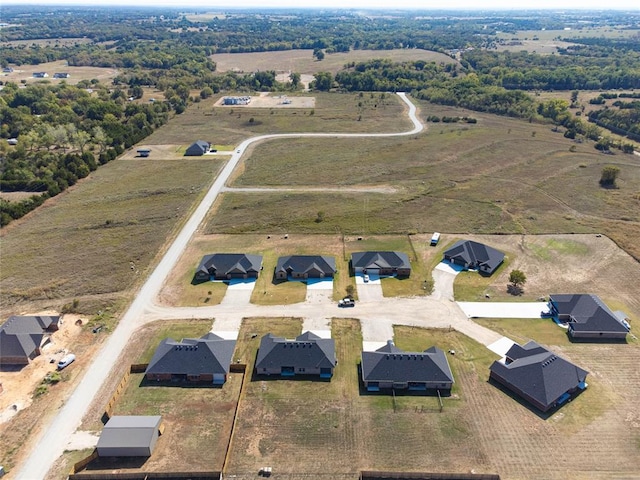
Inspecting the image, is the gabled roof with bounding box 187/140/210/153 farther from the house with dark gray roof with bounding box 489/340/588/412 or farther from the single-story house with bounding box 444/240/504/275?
the house with dark gray roof with bounding box 489/340/588/412

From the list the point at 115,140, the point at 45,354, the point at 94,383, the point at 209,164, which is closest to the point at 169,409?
the point at 94,383

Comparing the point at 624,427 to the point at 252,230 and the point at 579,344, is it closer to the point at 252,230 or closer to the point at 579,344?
the point at 579,344

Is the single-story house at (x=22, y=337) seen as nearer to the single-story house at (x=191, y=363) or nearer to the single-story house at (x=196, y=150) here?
the single-story house at (x=191, y=363)

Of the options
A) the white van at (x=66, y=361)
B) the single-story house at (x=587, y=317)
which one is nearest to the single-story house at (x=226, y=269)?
the white van at (x=66, y=361)

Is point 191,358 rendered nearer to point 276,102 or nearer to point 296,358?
point 296,358

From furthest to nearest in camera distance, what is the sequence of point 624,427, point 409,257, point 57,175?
point 57,175 < point 409,257 < point 624,427

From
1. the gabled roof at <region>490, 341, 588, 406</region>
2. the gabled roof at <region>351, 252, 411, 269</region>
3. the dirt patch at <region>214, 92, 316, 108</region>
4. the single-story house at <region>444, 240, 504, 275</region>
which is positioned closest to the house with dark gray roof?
the gabled roof at <region>490, 341, 588, 406</region>
